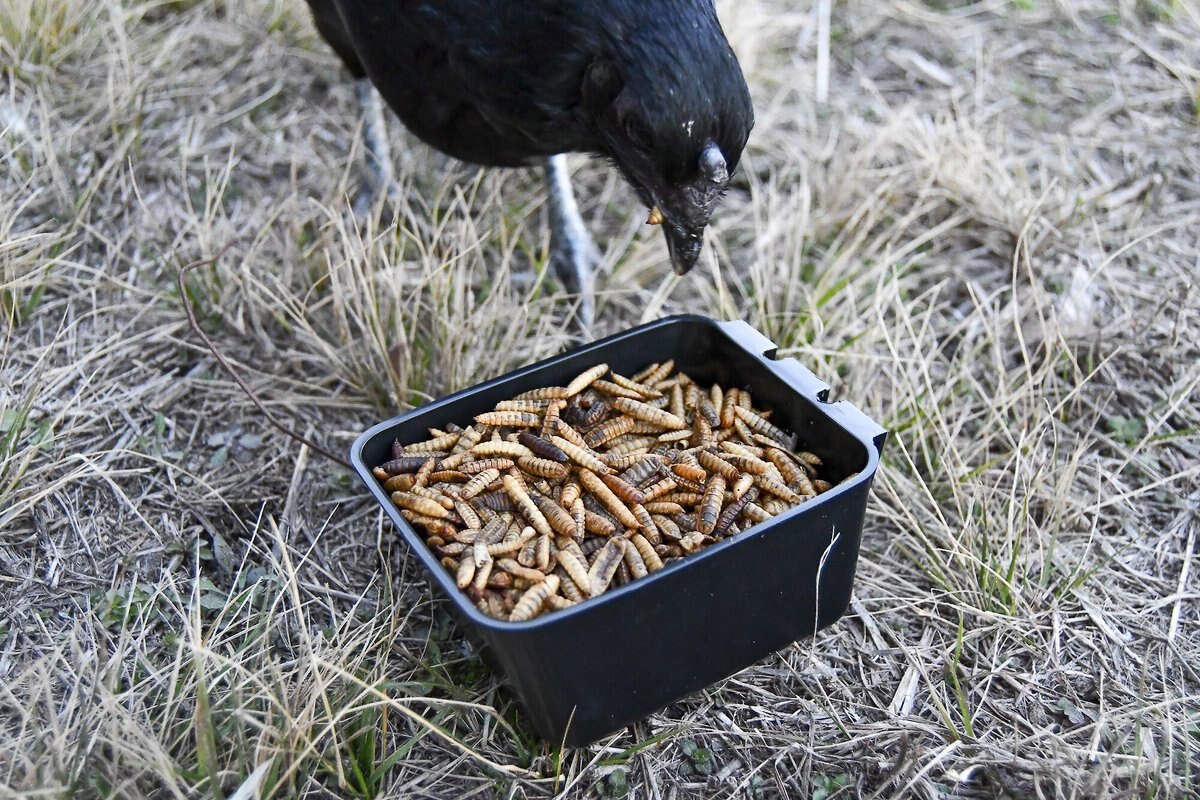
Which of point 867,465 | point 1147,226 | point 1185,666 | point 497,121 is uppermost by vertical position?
point 497,121

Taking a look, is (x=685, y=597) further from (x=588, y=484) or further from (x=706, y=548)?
(x=588, y=484)

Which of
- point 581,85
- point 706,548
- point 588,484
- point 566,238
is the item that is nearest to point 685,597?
point 706,548

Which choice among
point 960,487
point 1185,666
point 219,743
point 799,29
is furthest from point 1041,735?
point 799,29

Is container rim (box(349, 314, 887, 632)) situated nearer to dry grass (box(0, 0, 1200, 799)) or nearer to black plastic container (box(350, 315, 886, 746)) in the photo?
black plastic container (box(350, 315, 886, 746))

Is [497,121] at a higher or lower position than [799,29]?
higher

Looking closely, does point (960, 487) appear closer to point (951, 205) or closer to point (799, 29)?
point (951, 205)

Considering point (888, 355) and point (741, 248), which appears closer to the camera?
point (888, 355)

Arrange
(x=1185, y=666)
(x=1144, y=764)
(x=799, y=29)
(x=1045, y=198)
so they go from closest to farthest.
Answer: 1. (x=1144, y=764)
2. (x=1185, y=666)
3. (x=1045, y=198)
4. (x=799, y=29)

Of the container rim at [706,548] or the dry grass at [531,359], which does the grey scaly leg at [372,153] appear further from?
the container rim at [706,548]
